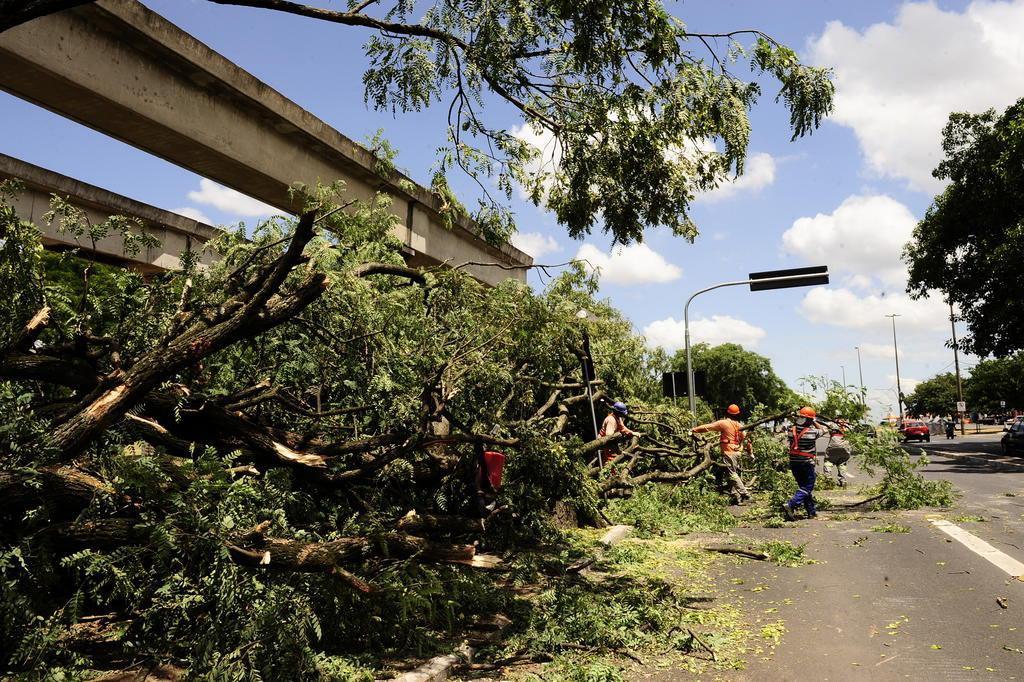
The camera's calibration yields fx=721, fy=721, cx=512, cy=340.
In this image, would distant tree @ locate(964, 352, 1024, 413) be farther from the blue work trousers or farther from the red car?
the blue work trousers

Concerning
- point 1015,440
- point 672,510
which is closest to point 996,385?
point 1015,440

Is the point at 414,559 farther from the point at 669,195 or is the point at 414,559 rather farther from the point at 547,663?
the point at 669,195

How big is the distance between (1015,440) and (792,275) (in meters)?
16.0

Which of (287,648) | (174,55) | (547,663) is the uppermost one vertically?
(174,55)

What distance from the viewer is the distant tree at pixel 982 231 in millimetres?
22047

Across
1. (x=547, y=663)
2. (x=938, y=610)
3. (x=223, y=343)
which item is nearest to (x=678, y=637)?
(x=547, y=663)

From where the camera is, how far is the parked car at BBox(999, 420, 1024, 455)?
27.2m

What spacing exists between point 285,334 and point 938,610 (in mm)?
6224

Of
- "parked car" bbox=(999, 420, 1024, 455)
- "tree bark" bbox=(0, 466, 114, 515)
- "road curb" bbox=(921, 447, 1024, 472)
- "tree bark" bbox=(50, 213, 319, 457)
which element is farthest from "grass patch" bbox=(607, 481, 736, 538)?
"parked car" bbox=(999, 420, 1024, 455)

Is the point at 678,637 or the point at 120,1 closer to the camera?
the point at 678,637

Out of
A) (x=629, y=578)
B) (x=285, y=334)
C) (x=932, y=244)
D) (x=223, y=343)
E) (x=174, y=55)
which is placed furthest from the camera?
(x=932, y=244)

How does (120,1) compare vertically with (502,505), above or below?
above

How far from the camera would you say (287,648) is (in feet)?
13.8

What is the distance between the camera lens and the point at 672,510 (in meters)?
11.5
